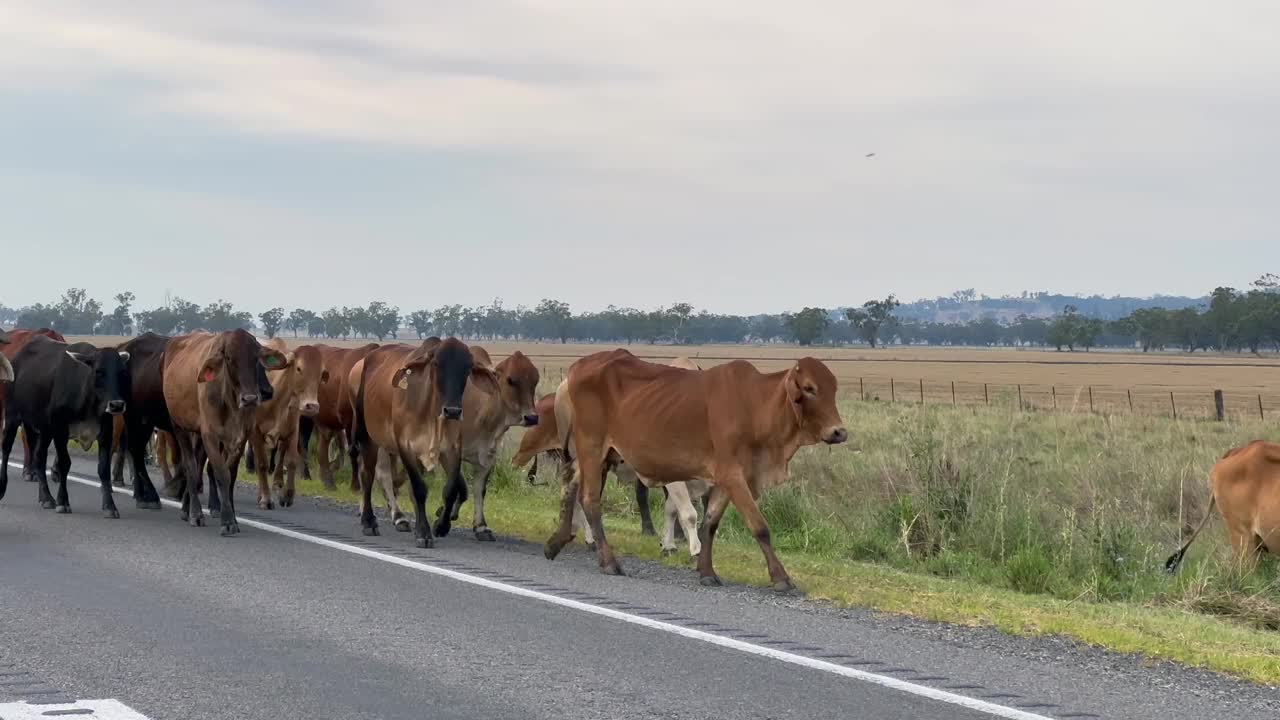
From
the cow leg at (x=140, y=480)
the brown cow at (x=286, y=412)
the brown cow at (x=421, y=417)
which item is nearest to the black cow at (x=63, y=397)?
the cow leg at (x=140, y=480)

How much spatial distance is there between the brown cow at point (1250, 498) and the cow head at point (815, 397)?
416 centimetres

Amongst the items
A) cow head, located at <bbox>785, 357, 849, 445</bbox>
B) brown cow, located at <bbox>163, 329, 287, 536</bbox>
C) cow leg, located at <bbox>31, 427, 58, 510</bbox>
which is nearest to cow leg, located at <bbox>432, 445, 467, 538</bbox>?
brown cow, located at <bbox>163, 329, 287, 536</bbox>

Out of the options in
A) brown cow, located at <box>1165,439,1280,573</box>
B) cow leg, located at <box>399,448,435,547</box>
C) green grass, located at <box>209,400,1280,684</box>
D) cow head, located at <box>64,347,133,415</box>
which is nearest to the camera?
green grass, located at <box>209,400,1280,684</box>

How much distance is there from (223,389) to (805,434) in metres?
6.57

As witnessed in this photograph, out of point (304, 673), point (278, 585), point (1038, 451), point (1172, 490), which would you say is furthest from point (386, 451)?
point (1038, 451)

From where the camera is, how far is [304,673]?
8.56m

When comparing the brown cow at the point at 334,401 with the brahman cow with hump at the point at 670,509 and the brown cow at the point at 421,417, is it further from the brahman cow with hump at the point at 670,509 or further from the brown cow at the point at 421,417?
the brahman cow with hump at the point at 670,509

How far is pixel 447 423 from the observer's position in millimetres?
15938

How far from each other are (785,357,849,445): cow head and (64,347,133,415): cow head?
25.9 ft

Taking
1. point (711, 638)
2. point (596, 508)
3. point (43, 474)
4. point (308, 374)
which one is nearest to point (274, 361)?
point (308, 374)

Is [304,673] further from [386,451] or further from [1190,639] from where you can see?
[386,451]

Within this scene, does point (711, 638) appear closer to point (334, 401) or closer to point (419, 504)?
point (419, 504)

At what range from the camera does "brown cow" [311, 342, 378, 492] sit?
20.6 metres

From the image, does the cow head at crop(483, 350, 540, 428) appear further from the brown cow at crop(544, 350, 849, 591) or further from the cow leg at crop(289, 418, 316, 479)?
the cow leg at crop(289, 418, 316, 479)
